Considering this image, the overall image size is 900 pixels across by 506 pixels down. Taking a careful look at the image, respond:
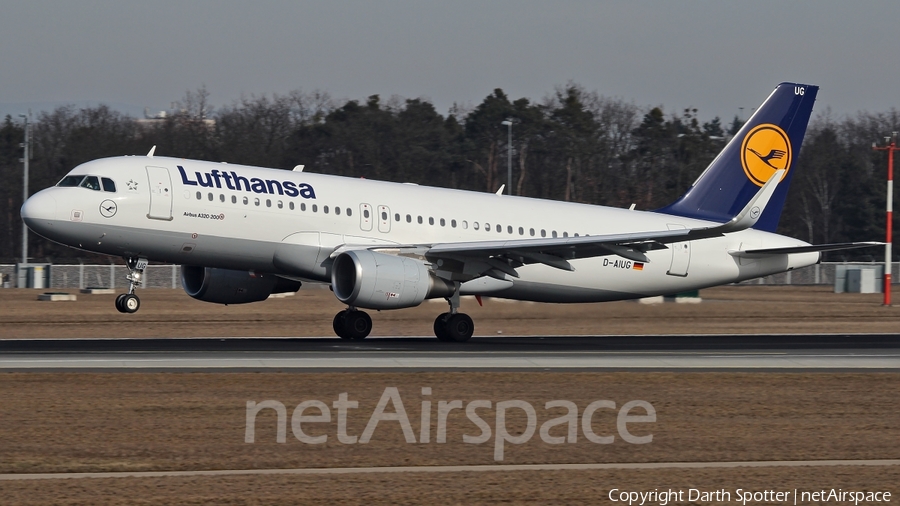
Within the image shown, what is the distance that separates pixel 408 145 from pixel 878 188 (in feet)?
119

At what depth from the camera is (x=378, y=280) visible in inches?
982

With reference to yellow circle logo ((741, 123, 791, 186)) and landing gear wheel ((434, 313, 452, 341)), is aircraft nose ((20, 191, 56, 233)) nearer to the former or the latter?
landing gear wheel ((434, 313, 452, 341))

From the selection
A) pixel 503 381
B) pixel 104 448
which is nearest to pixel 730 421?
pixel 503 381

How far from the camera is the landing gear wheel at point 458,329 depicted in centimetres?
2766

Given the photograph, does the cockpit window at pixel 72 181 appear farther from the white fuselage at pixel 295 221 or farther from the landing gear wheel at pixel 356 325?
the landing gear wheel at pixel 356 325

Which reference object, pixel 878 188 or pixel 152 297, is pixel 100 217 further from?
pixel 878 188

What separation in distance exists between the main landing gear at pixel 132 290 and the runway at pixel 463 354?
85cm

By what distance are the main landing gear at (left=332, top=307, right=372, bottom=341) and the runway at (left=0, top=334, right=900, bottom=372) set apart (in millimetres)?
248

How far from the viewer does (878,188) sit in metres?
85.9

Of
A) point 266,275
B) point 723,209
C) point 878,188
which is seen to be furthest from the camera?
point 878,188
